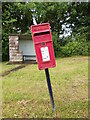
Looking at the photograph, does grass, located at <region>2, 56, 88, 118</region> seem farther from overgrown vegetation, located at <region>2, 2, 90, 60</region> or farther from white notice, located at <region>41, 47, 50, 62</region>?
overgrown vegetation, located at <region>2, 2, 90, 60</region>

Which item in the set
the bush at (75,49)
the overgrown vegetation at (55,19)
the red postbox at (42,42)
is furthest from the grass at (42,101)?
the bush at (75,49)

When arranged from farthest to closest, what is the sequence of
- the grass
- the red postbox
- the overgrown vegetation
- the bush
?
the bush → the overgrown vegetation → the grass → the red postbox

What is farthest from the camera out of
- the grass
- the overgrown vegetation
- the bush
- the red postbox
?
the bush

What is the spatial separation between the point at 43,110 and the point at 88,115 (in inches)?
23.8

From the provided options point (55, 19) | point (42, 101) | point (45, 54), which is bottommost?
point (42, 101)

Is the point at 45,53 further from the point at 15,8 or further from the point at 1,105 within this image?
the point at 15,8

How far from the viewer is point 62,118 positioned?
1.39m

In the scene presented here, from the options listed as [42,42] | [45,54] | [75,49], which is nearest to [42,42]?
[42,42]

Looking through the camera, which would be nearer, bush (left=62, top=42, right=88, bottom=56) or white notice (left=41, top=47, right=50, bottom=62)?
white notice (left=41, top=47, right=50, bottom=62)

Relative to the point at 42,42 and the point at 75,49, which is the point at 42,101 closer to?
the point at 42,42

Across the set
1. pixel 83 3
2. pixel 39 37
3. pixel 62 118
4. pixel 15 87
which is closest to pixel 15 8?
pixel 83 3

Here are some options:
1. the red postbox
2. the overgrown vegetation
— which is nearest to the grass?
the red postbox

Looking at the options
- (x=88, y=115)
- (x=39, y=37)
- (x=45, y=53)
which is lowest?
(x=88, y=115)

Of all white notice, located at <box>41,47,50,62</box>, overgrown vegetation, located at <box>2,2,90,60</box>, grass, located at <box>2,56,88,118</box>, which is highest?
overgrown vegetation, located at <box>2,2,90,60</box>
